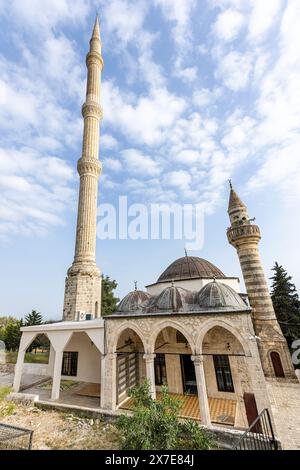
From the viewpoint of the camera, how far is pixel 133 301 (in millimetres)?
10883

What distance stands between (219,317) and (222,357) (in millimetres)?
3871

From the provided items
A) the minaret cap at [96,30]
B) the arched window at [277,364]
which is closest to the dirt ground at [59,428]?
the arched window at [277,364]

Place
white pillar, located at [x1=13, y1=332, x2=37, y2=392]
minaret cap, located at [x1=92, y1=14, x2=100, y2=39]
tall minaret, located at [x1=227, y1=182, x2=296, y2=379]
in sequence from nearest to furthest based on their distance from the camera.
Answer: white pillar, located at [x1=13, y1=332, x2=37, y2=392] → tall minaret, located at [x1=227, y1=182, x2=296, y2=379] → minaret cap, located at [x1=92, y1=14, x2=100, y2=39]

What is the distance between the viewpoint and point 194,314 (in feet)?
28.4

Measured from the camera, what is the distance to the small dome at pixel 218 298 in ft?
29.0

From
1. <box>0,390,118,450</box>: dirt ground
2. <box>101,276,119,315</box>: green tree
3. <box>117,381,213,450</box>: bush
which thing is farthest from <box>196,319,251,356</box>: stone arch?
<box>101,276,119,315</box>: green tree

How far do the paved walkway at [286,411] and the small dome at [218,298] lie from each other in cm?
400

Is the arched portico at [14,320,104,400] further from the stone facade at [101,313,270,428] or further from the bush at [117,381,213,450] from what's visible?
the bush at [117,381,213,450]

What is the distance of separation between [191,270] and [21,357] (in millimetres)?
11266

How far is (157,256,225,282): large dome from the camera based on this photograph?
15465 mm

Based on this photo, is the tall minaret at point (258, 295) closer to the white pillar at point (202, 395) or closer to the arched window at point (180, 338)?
the arched window at point (180, 338)

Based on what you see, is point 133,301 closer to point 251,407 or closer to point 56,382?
point 56,382

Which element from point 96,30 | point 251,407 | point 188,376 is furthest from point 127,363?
point 96,30

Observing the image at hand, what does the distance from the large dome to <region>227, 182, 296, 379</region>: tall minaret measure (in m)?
2.18
